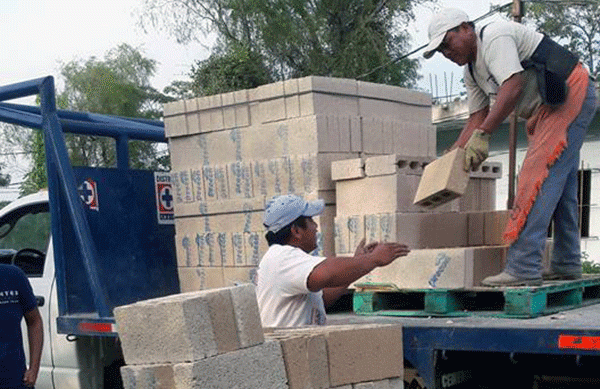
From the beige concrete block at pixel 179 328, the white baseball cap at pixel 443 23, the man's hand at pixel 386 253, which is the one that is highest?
the white baseball cap at pixel 443 23

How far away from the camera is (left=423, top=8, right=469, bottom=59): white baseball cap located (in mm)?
4285

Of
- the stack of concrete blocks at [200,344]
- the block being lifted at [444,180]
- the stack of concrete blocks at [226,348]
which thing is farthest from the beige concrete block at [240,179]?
the stack of concrete blocks at [200,344]

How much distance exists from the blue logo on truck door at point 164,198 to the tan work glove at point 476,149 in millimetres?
2574

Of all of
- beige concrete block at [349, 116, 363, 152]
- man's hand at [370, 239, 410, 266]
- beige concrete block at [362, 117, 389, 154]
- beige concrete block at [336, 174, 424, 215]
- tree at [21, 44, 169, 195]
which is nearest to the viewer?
man's hand at [370, 239, 410, 266]

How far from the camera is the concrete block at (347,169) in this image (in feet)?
15.2

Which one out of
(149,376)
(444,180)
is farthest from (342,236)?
(149,376)

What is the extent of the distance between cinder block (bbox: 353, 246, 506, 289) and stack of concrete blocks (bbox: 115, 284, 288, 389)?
1.34m

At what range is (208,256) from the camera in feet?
17.8

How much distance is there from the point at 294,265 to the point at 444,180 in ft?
3.09

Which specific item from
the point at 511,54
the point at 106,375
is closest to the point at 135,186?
the point at 106,375

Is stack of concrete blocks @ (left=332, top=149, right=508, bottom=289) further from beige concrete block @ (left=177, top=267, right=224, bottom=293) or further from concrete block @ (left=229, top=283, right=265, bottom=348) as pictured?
concrete block @ (left=229, top=283, right=265, bottom=348)

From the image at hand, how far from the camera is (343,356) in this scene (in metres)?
3.30

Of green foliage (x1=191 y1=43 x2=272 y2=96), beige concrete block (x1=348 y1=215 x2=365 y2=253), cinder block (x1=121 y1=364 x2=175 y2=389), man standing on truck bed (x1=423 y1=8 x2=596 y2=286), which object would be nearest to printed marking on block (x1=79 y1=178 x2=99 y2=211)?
beige concrete block (x1=348 y1=215 x2=365 y2=253)

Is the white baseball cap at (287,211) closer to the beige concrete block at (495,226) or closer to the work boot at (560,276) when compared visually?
the beige concrete block at (495,226)
